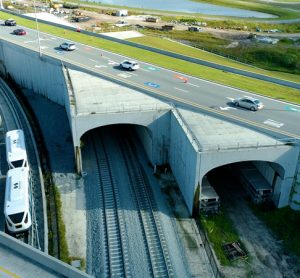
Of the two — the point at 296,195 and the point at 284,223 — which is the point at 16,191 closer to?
the point at 284,223

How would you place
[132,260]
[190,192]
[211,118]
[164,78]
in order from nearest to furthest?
[132,260] → [190,192] → [211,118] → [164,78]

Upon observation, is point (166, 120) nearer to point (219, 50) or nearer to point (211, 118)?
point (211, 118)

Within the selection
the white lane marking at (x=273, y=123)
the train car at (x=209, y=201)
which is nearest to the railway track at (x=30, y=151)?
the train car at (x=209, y=201)

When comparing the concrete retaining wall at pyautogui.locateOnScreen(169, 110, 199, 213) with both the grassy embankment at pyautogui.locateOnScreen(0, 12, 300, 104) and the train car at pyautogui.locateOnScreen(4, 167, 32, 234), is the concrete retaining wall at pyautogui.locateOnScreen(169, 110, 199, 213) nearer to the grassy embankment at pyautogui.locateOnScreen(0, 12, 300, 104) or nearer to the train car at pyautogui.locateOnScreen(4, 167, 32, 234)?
the grassy embankment at pyautogui.locateOnScreen(0, 12, 300, 104)

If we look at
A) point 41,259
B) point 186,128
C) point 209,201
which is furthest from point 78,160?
point 41,259

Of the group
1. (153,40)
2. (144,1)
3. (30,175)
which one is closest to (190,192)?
(30,175)

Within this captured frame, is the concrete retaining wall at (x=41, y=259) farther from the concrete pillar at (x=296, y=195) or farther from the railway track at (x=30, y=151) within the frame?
the concrete pillar at (x=296, y=195)
